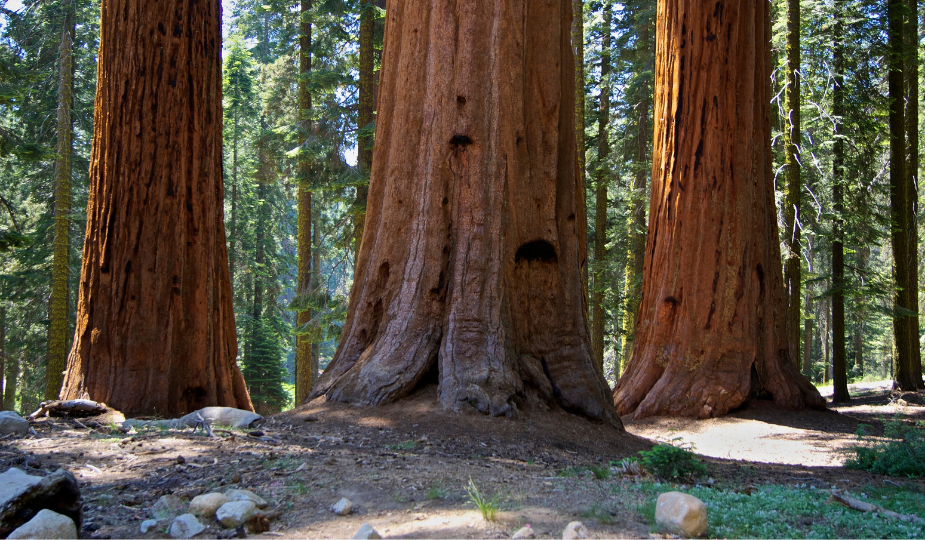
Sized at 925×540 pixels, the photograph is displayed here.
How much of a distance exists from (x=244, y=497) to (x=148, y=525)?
15.3 inches

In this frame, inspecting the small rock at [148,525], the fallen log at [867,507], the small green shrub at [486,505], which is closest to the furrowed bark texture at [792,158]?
the fallen log at [867,507]

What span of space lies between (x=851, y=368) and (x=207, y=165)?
1484 inches

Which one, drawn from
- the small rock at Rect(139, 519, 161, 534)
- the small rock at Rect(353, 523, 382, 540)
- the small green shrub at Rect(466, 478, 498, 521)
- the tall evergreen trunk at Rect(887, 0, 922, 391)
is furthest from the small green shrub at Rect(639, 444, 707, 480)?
the tall evergreen trunk at Rect(887, 0, 922, 391)

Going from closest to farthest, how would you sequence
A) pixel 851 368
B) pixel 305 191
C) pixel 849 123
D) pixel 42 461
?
pixel 42 461
pixel 849 123
pixel 305 191
pixel 851 368

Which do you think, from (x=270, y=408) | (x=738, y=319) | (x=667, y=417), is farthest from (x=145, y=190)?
(x=270, y=408)

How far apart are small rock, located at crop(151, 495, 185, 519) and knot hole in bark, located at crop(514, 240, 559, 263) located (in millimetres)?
3804

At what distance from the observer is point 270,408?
1219 inches

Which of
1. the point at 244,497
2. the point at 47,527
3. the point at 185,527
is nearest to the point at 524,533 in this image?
the point at 244,497

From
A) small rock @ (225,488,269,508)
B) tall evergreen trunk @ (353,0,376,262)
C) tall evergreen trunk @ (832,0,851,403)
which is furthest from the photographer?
tall evergreen trunk @ (353,0,376,262)

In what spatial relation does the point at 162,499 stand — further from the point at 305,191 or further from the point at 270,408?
the point at 270,408

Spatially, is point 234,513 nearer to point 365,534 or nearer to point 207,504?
point 207,504

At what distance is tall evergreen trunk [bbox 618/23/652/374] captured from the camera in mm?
17094

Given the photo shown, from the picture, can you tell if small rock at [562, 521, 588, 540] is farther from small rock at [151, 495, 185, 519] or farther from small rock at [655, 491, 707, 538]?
small rock at [151, 495, 185, 519]

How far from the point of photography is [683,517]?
260 cm
